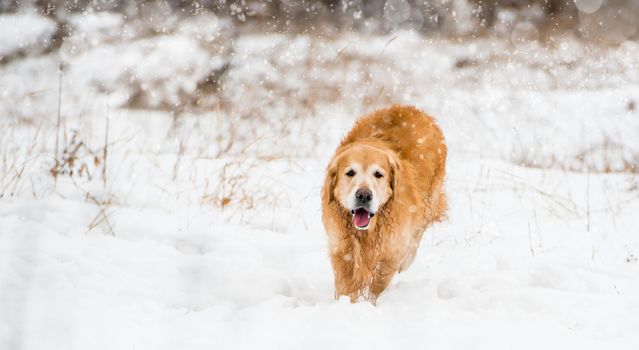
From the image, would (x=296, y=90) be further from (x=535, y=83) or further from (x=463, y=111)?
(x=535, y=83)

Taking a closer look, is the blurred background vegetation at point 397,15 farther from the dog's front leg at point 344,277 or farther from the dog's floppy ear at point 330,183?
the dog's front leg at point 344,277

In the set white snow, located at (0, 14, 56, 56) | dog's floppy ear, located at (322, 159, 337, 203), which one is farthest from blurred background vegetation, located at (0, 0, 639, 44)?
dog's floppy ear, located at (322, 159, 337, 203)

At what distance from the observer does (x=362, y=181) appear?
271 cm

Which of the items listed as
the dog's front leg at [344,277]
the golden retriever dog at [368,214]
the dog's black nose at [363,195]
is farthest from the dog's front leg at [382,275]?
the dog's black nose at [363,195]

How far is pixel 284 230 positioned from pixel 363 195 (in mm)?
1220

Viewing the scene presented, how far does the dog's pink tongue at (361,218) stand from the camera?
2.62 m

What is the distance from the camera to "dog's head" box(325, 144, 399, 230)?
262cm

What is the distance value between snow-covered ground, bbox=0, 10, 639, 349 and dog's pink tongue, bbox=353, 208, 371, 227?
395 millimetres

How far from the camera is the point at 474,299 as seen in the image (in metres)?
2.37

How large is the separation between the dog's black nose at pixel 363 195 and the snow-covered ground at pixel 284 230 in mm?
493

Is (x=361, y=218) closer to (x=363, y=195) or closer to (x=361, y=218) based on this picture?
(x=361, y=218)

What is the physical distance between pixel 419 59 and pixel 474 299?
8490 millimetres

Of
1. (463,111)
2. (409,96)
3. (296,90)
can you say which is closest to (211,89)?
(296,90)

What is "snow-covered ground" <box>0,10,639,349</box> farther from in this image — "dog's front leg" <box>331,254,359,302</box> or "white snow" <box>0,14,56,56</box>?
"white snow" <box>0,14,56,56</box>
